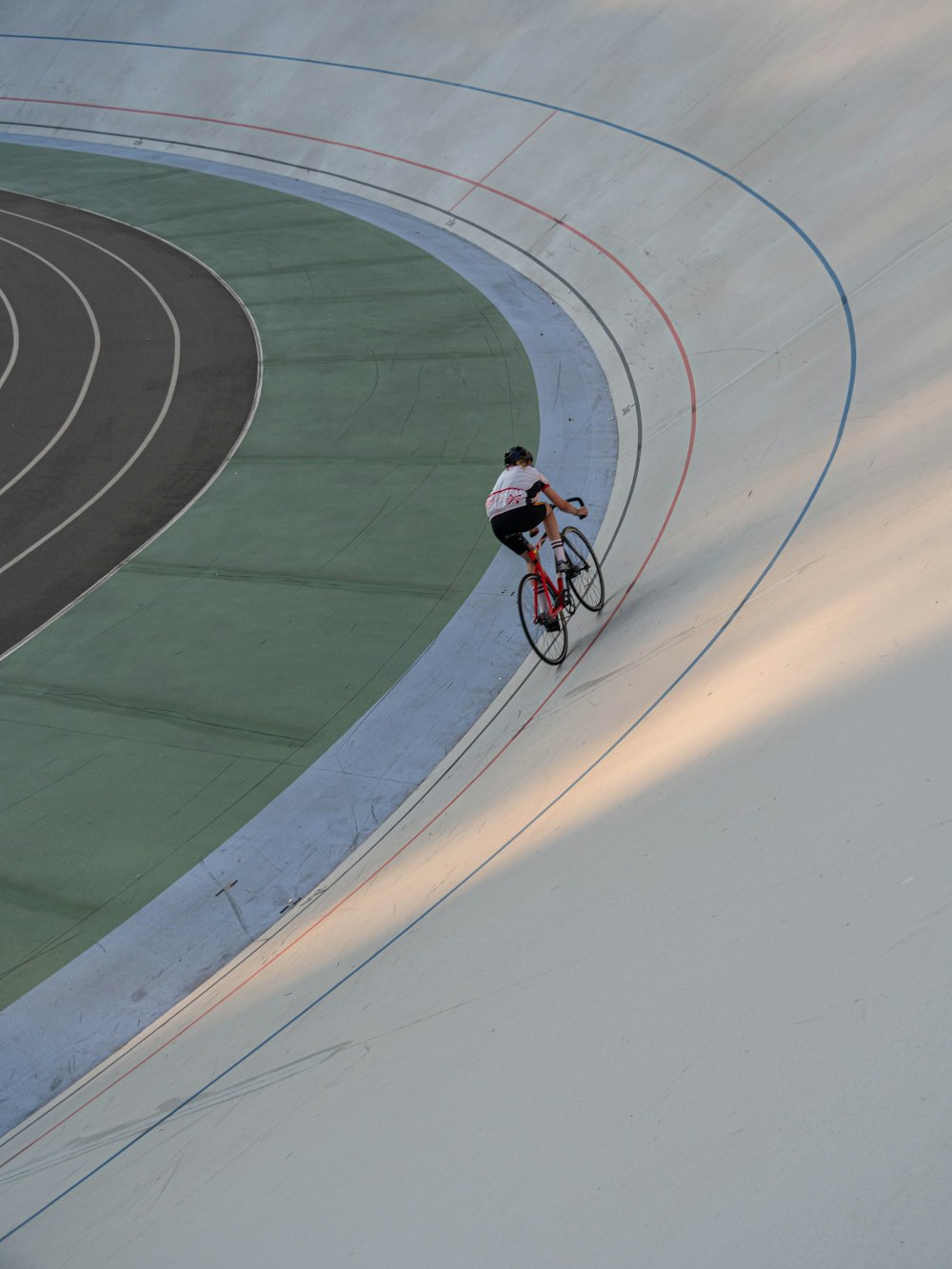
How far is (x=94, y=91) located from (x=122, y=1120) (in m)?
22.8

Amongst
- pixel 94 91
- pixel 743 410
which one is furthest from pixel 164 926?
pixel 94 91

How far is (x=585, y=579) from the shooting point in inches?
306

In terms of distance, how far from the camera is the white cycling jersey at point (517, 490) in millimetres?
6879

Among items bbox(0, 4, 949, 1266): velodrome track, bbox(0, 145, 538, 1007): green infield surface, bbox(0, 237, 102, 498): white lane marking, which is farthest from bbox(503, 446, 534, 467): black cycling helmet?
bbox(0, 237, 102, 498): white lane marking

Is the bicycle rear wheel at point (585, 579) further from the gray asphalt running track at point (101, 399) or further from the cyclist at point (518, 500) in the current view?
the gray asphalt running track at point (101, 399)

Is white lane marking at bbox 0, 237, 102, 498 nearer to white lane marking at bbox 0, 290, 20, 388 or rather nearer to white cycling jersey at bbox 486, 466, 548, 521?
white lane marking at bbox 0, 290, 20, 388

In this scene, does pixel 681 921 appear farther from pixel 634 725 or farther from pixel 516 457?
pixel 516 457

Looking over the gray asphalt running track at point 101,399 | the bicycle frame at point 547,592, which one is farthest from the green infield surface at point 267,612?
the bicycle frame at point 547,592

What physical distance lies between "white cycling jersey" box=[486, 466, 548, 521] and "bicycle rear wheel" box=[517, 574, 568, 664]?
0.53 m

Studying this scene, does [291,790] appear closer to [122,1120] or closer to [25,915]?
[25,915]

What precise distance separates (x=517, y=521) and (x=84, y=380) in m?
8.48

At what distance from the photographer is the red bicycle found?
7215mm

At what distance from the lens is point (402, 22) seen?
63.4 feet

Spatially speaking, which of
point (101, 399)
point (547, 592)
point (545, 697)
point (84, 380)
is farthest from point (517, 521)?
point (84, 380)
